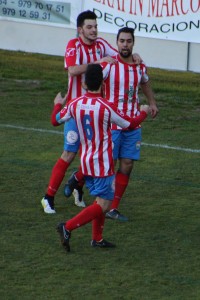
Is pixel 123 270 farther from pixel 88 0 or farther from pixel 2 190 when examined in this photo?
pixel 88 0

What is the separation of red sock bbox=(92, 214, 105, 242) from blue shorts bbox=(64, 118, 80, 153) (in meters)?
1.36

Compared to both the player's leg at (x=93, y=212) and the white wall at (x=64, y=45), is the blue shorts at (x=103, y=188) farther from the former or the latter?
the white wall at (x=64, y=45)

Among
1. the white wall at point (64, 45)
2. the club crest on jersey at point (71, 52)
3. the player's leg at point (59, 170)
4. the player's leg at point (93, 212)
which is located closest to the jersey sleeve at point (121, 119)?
the player's leg at point (93, 212)

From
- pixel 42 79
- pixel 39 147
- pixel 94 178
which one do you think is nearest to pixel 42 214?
pixel 94 178

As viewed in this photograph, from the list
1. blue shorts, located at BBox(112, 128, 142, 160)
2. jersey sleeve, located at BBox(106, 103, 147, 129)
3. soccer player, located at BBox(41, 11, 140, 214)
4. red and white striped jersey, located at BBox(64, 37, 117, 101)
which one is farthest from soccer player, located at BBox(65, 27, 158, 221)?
jersey sleeve, located at BBox(106, 103, 147, 129)

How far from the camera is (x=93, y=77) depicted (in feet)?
26.2

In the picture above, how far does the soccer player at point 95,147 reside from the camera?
8.11 m

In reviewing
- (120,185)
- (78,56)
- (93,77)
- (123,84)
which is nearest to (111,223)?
(120,185)

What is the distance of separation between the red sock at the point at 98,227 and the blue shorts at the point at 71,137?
136cm

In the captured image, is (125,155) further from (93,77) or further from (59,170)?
(93,77)

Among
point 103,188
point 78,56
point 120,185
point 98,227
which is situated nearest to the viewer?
point 103,188

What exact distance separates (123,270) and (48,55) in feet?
40.0

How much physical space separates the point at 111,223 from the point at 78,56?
1684 millimetres

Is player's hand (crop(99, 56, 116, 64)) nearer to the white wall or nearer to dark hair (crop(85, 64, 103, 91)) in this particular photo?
dark hair (crop(85, 64, 103, 91))
